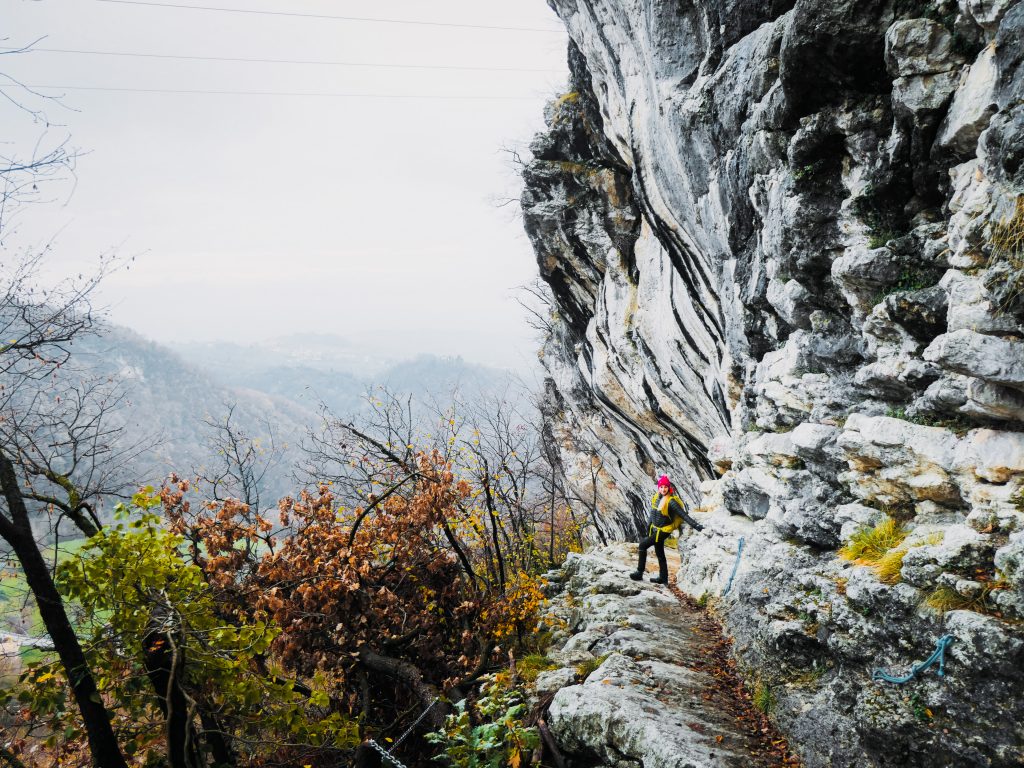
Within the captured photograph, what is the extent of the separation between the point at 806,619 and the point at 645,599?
4.09 metres

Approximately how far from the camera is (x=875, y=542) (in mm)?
5281

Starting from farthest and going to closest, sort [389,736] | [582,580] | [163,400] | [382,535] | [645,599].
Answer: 1. [163,400]
2. [582,580]
3. [645,599]
4. [382,535]
5. [389,736]

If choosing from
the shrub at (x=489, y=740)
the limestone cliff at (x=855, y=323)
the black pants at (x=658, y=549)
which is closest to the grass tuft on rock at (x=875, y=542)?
the limestone cliff at (x=855, y=323)

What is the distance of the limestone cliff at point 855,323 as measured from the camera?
4008mm

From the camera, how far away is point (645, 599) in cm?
908

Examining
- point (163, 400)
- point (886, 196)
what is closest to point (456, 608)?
point (886, 196)

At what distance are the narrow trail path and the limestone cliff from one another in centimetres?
43

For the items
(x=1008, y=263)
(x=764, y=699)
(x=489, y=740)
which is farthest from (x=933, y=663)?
(x=489, y=740)

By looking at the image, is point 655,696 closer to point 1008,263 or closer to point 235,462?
point 1008,263

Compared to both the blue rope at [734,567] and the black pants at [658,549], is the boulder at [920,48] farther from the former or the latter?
the black pants at [658,549]

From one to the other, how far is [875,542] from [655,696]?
275 cm

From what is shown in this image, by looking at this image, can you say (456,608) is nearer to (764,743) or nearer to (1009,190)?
(764,743)

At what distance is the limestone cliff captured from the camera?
401 cm

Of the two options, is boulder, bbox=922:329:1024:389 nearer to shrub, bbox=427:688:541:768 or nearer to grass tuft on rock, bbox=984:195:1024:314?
grass tuft on rock, bbox=984:195:1024:314
